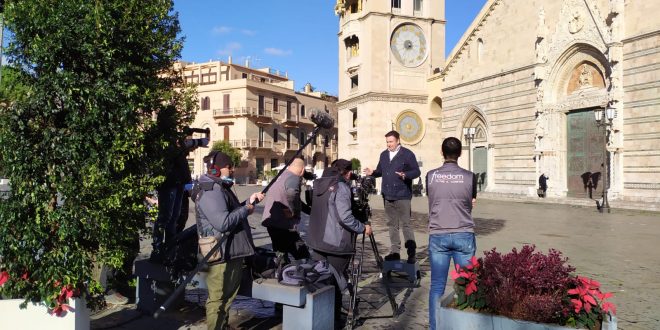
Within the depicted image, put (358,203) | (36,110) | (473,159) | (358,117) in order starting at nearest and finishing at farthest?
(36,110)
(358,203)
(473,159)
(358,117)

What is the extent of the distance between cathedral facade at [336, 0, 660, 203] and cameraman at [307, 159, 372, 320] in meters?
19.3

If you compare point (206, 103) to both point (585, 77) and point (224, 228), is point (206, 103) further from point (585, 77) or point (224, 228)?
point (224, 228)

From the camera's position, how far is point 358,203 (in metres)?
5.75

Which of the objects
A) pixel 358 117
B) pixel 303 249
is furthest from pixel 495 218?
pixel 358 117

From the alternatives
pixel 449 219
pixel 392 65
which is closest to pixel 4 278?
pixel 449 219

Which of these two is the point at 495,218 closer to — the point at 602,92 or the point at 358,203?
the point at 602,92

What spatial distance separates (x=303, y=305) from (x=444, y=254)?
4.68ft

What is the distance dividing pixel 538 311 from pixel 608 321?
537 millimetres

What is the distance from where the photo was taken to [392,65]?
3719 centimetres

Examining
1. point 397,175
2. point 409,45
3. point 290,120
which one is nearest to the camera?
point 397,175

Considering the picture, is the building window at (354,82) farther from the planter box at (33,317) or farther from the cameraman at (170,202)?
the planter box at (33,317)

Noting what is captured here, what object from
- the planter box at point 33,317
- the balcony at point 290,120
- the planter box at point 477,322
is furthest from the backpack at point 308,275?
the balcony at point 290,120

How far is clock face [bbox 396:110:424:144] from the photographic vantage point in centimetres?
3725

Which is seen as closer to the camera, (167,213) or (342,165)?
(342,165)
